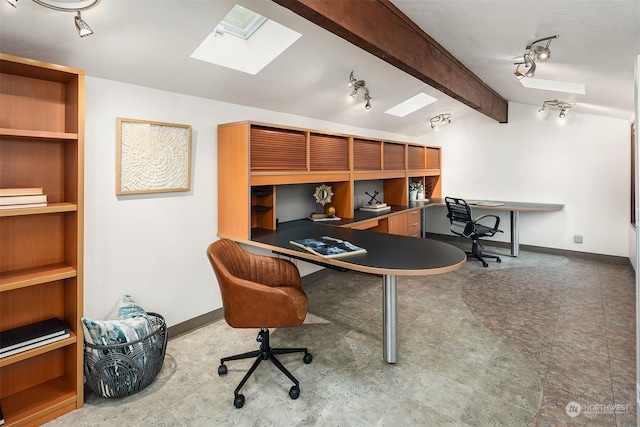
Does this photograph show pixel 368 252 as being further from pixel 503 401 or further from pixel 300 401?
pixel 503 401

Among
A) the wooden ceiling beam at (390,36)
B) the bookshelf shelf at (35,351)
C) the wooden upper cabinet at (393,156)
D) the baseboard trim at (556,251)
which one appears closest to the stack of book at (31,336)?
the bookshelf shelf at (35,351)

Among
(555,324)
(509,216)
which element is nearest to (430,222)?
(509,216)

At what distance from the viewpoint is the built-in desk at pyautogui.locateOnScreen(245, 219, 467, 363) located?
195 cm

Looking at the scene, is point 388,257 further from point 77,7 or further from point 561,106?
point 561,106

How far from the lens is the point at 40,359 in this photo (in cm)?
201

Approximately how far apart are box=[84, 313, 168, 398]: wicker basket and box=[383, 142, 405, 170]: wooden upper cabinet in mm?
3614

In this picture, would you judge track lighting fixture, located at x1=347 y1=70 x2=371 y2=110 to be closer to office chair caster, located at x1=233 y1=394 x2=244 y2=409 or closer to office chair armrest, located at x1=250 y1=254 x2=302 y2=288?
office chair armrest, located at x1=250 y1=254 x2=302 y2=288

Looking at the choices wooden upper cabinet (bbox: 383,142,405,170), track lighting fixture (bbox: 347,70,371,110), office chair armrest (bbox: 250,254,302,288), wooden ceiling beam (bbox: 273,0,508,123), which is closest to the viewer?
wooden ceiling beam (bbox: 273,0,508,123)

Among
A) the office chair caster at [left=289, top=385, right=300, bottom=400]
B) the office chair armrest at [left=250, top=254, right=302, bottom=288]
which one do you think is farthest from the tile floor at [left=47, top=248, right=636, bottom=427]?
the office chair armrest at [left=250, top=254, right=302, bottom=288]

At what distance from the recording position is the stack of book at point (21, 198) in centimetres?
168

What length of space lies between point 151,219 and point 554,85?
4.53 meters

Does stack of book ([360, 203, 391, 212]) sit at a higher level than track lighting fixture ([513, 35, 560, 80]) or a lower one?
lower

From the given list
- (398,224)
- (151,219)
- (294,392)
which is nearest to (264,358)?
(294,392)

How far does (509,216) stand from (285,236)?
448 cm
